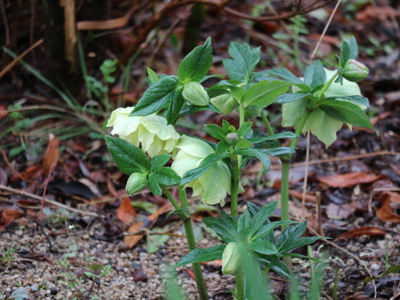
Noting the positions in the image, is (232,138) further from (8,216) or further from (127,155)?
(8,216)

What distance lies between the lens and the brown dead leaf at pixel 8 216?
1.19 m

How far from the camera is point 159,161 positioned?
787 mm

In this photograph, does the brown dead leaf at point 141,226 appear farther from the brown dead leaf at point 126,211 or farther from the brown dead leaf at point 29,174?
the brown dead leaf at point 29,174

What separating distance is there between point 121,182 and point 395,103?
0.93 metres

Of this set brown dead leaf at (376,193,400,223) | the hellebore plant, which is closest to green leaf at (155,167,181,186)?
the hellebore plant

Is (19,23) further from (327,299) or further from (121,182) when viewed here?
(327,299)

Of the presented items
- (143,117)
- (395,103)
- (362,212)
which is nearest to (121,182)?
(362,212)

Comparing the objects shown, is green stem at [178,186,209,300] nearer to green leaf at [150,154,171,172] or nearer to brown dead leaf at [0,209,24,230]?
green leaf at [150,154,171,172]

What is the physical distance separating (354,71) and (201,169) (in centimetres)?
30

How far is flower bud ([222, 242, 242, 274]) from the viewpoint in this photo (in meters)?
0.72

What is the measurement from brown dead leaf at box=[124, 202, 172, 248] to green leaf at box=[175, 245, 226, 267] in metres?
0.47

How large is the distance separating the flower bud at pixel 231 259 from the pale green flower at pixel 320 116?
0.96ft

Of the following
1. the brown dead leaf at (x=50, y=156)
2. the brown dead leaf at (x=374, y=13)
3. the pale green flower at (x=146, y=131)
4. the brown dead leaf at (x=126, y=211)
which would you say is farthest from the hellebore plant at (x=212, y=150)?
the brown dead leaf at (x=374, y=13)

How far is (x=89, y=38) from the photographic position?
1.73 m
